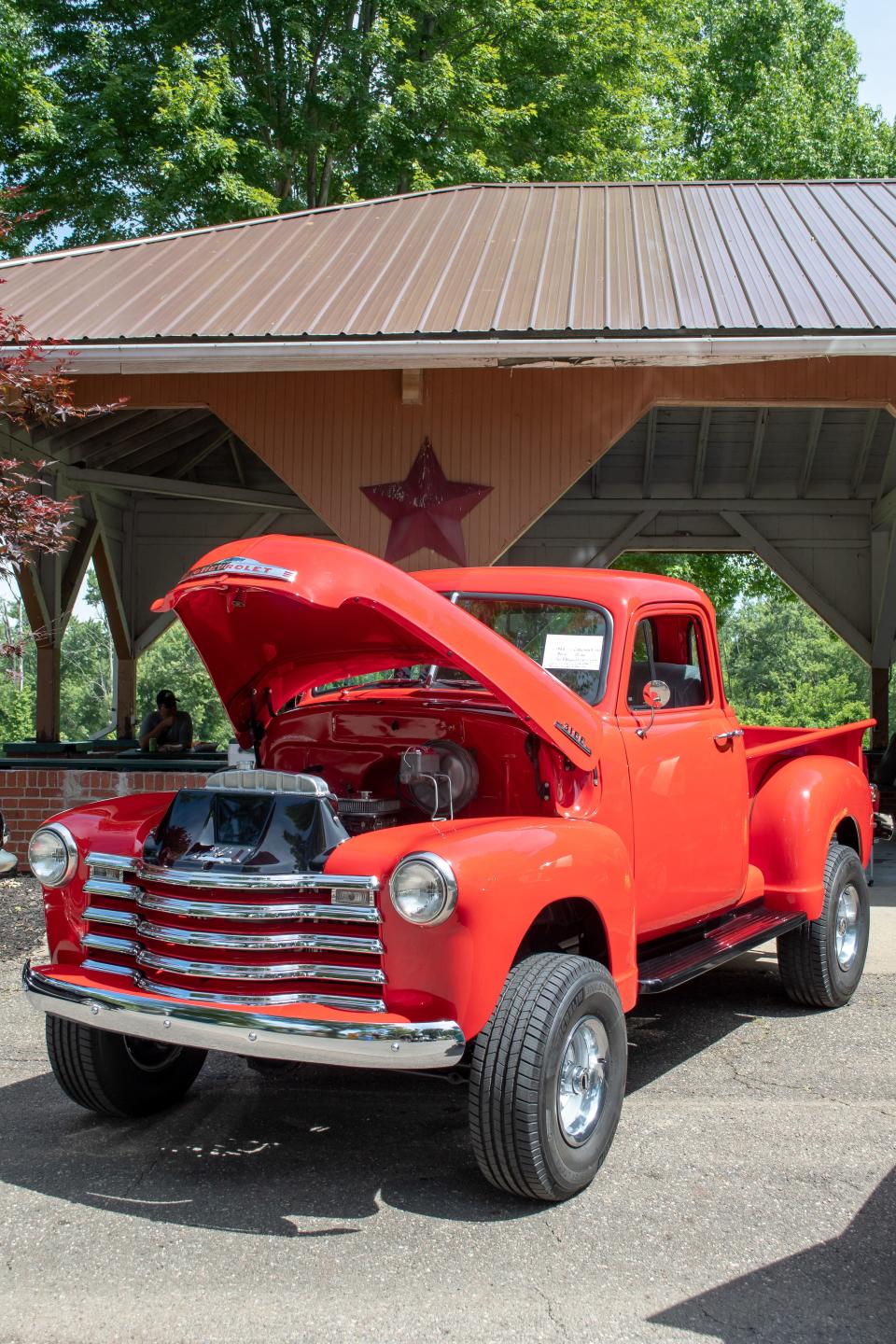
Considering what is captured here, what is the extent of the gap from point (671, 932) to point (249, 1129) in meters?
1.87

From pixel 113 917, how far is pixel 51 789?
230 inches

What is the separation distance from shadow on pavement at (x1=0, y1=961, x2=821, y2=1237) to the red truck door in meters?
0.82

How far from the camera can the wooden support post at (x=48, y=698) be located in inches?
651

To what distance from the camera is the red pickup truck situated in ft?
11.9

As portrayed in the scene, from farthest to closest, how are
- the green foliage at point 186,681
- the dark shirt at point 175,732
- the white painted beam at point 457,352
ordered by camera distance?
the green foliage at point 186,681 → the dark shirt at point 175,732 → the white painted beam at point 457,352

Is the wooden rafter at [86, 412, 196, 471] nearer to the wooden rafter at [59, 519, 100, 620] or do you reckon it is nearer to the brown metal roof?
the wooden rafter at [59, 519, 100, 620]

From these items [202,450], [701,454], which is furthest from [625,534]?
[202,450]

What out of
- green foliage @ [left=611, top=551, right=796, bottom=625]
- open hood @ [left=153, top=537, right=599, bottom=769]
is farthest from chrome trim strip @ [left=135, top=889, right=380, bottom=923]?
green foliage @ [left=611, top=551, right=796, bottom=625]

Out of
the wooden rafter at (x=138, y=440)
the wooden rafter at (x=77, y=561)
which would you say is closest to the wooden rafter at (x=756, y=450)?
the wooden rafter at (x=138, y=440)

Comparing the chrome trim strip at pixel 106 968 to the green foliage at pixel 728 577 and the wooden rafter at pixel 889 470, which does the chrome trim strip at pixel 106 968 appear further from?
the green foliage at pixel 728 577

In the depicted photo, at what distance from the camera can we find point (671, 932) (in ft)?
16.7

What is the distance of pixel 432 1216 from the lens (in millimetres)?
3750

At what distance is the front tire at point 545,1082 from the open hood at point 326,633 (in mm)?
854

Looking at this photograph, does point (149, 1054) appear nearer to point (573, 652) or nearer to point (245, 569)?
point (245, 569)
